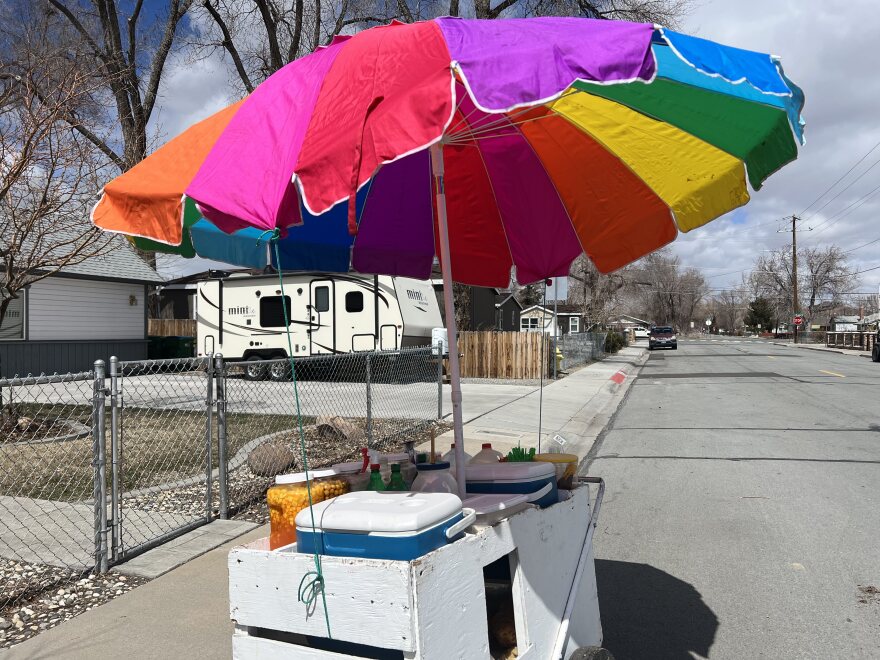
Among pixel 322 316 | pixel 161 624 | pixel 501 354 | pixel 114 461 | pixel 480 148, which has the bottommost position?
pixel 161 624

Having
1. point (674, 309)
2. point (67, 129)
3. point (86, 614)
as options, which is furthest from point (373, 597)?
point (674, 309)

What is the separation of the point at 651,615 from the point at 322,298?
A: 1575cm

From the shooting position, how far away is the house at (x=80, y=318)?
18.3 m

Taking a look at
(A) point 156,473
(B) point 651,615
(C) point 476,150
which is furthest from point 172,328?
(B) point 651,615

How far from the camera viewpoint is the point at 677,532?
5750 mm

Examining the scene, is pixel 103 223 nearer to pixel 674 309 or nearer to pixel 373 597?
pixel 373 597

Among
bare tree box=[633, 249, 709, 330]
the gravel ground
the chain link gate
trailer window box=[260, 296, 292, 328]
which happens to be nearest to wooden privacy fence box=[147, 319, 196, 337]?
trailer window box=[260, 296, 292, 328]

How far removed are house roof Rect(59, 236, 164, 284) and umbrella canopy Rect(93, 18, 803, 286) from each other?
55.4 ft

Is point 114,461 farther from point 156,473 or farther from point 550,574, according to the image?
point 550,574

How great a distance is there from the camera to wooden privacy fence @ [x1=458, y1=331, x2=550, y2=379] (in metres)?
21.3

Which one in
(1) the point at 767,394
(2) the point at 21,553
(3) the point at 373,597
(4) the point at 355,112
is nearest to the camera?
(3) the point at 373,597

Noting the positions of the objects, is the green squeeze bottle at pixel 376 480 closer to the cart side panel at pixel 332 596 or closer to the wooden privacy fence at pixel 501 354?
the cart side panel at pixel 332 596

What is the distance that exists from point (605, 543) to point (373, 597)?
12.5 feet

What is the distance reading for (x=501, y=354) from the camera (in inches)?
854
